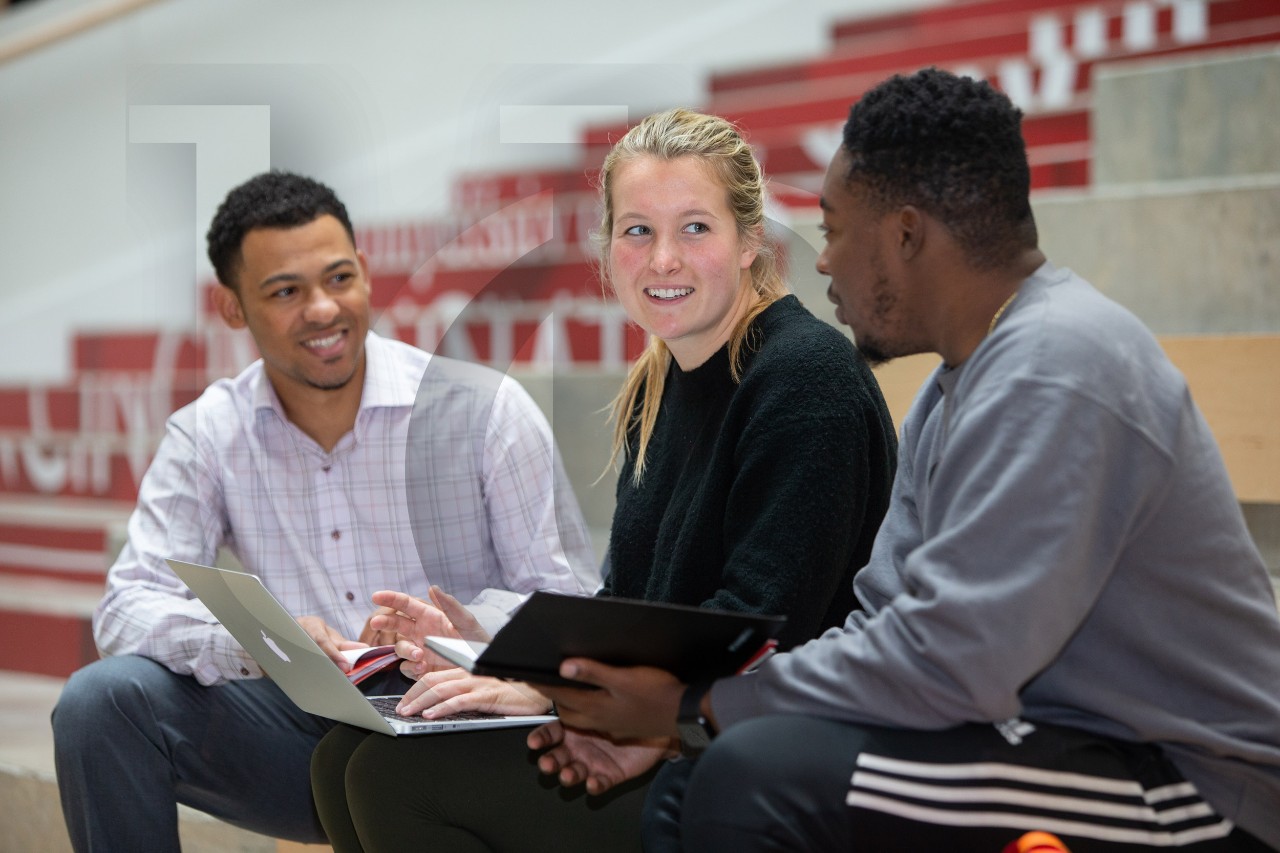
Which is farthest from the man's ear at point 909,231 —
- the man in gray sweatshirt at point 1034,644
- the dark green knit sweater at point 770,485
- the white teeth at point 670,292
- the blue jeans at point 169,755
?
the blue jeans at point 169,755

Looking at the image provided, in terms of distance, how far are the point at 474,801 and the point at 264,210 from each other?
3.07 feet

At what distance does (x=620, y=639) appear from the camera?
38.5 inches

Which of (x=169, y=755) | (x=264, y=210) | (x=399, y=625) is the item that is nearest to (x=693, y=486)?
(x=399, y=625)

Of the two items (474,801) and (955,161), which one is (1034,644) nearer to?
(955,161)

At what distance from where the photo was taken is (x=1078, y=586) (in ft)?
2.84

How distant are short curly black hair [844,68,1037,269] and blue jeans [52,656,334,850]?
0.98 meters

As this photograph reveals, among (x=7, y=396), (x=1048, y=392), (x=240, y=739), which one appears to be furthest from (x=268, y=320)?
(x=7, y=396)

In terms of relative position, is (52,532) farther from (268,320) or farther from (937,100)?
(937,100)

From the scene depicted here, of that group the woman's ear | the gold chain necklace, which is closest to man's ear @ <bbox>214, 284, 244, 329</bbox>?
the woman's ear

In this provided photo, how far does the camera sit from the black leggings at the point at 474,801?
125cm

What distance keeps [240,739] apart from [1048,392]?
3.57 feet

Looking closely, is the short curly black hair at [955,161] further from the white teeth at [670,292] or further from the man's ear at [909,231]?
the white teeth at [670,292]

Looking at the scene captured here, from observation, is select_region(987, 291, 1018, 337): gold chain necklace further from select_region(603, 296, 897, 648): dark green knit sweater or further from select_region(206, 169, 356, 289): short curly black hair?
select_region(206, 169, 356, 289): short curly black hair

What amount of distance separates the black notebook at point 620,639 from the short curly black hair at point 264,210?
3.15 ft
